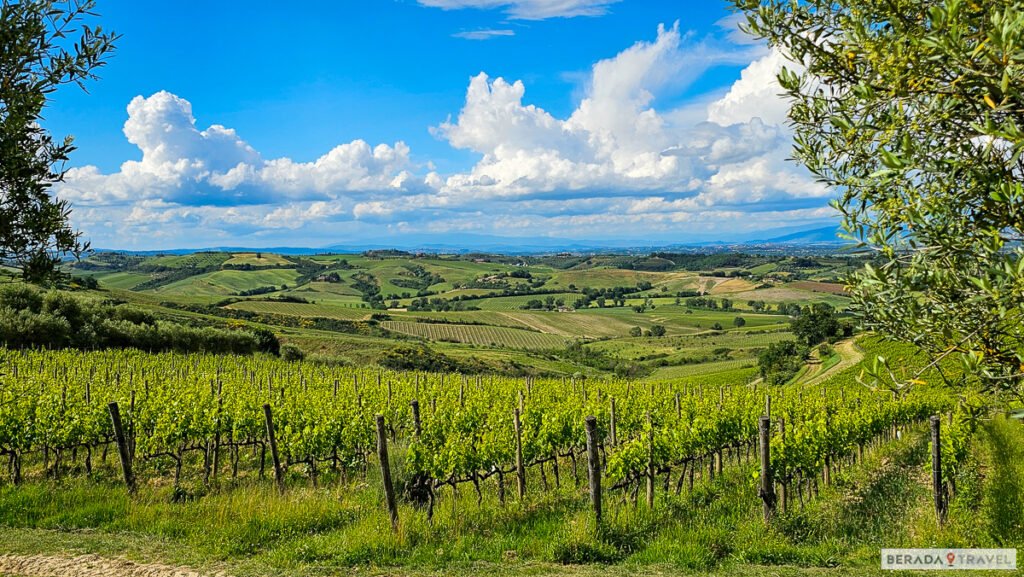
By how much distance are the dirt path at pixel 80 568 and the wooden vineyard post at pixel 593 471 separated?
5604mm

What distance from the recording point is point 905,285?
4070 millimetres

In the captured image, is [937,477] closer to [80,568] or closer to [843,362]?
[80,568]

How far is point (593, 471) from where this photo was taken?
357 inches

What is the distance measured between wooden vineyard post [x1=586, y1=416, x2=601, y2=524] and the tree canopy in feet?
17.4

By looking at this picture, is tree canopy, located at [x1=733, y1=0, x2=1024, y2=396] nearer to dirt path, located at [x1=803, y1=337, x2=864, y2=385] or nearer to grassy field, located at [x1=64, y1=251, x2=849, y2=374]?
dirt path, located at [x1=803, y1=337, x2=864, y2=385]

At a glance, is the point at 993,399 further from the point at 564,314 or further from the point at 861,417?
the point at 564,314

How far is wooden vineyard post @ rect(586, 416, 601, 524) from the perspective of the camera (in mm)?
8922

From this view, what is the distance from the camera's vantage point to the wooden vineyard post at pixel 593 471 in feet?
29.3

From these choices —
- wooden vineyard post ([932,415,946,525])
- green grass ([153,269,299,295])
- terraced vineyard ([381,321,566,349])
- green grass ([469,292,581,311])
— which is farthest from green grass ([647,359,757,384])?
green grass ([153,269,299,295])

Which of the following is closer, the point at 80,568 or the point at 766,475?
the point at 80,568

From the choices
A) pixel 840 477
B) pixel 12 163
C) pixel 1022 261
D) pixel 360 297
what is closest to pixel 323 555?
pixel 12 163

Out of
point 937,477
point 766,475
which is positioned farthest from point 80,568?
point 937,477

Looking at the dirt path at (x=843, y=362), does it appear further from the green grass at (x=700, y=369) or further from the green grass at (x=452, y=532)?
the green grass at (x=452, y=532)

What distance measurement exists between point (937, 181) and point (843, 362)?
54.9m
